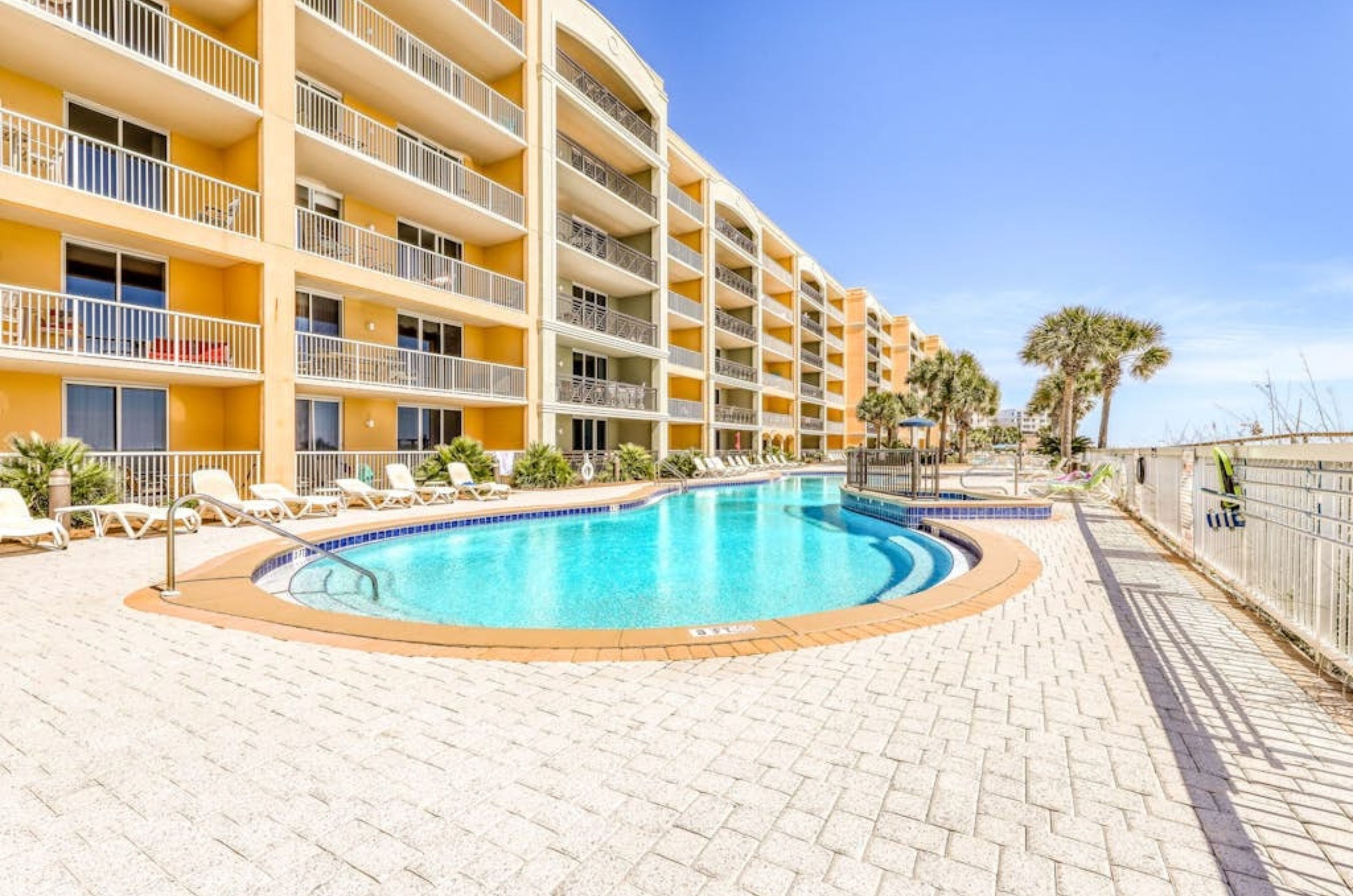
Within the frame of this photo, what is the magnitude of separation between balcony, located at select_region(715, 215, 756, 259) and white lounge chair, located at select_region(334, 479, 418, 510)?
783 inches

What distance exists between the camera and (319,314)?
13672 mm

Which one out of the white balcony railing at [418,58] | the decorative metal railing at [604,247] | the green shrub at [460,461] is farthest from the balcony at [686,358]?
the green shrub at [460,461]

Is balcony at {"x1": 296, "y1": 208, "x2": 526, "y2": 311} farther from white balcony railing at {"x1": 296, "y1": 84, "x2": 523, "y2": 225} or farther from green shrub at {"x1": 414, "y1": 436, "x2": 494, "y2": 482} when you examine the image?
green shrub at {"x1": 414, "y1": 436, "x2": 494, "y2": 482}

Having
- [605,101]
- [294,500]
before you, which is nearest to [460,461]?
[294,500]

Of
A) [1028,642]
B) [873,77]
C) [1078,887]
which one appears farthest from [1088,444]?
[1078,887]

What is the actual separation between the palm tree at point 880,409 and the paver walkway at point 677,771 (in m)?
37.7

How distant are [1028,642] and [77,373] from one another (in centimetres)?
1432

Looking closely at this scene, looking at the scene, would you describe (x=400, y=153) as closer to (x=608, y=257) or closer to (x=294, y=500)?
(x=608, y=257)

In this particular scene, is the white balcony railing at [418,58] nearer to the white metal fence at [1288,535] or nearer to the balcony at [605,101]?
the balcony at [605,101]

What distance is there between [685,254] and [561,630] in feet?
75.8

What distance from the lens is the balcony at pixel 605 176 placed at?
61.5 feet

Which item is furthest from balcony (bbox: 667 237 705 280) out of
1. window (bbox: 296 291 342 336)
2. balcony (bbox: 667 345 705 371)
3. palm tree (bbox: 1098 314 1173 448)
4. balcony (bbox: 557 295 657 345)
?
palm tree (bbox: 1098 314 1173 448)

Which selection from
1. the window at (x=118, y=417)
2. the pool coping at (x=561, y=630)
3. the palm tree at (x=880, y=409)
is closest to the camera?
the pool coping at (x=561, y=630)

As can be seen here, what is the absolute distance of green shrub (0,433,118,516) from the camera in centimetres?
838
